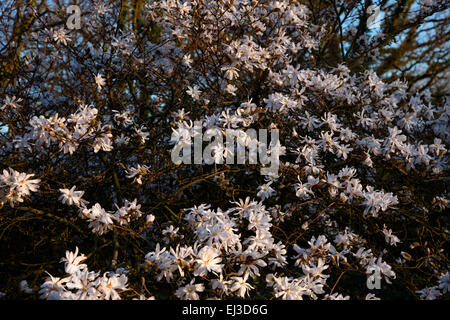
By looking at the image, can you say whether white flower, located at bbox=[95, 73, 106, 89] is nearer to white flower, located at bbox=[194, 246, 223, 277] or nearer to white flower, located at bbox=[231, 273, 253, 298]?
white flower, located at bbox=[194, 246, 223, 277]

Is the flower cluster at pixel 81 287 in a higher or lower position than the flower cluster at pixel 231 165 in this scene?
lower

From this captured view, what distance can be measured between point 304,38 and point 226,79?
132cm

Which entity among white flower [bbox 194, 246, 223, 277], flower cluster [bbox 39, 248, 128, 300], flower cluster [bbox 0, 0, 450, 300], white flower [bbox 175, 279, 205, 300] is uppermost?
flower cluster [bbox 0, 0, 450, 300]

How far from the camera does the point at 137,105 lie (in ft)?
12.5

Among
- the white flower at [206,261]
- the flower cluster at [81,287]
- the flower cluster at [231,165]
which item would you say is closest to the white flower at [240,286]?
the flower cluster at [231,165]

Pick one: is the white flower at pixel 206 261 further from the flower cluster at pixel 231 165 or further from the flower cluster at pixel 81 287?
the flower cluster at pixel 81 287
